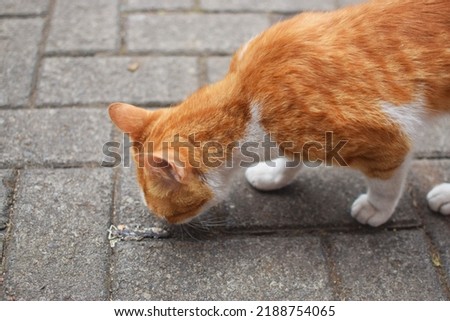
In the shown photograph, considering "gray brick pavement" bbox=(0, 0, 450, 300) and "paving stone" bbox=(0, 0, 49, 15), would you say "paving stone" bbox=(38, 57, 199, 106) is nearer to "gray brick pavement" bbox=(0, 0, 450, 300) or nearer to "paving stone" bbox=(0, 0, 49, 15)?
"gray brick pavement" bbox=(0, 0, 450, 300)

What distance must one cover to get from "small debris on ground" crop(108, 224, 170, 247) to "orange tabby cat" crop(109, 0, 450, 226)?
192mm

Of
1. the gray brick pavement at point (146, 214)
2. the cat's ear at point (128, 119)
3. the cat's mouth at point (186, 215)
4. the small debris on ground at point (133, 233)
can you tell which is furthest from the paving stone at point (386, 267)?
the cat's ear at point (128, 119)

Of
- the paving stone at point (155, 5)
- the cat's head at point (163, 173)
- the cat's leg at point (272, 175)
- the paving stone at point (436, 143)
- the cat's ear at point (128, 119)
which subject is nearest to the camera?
the cat's head at point (163, 173)

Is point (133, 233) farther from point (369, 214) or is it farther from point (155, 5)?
point (155, 5)

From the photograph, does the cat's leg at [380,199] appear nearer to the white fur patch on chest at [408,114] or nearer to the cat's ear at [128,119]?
the white fur patch on chest at [408,114]

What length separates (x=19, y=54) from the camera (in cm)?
271

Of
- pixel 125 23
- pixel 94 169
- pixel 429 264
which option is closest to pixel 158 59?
pixel 125 23

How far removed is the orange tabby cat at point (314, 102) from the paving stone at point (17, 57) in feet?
2.94

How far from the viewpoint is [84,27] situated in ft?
9.50

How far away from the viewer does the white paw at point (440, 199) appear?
7.20 feet

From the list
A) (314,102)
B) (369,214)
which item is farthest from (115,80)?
(369,214)

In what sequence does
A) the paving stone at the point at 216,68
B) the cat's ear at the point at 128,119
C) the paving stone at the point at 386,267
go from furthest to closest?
1. the paving stone at the point at 216,68
2. the paving stone at the point at 386,267
3. the cat's ear at the point at 128,119

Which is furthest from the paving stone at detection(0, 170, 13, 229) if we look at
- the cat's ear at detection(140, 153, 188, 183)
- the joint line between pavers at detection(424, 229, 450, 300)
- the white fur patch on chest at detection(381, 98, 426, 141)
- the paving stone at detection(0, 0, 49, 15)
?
the joint line between pavers at detection(424, 229, 450, 300)

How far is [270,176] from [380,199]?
0.43 m
